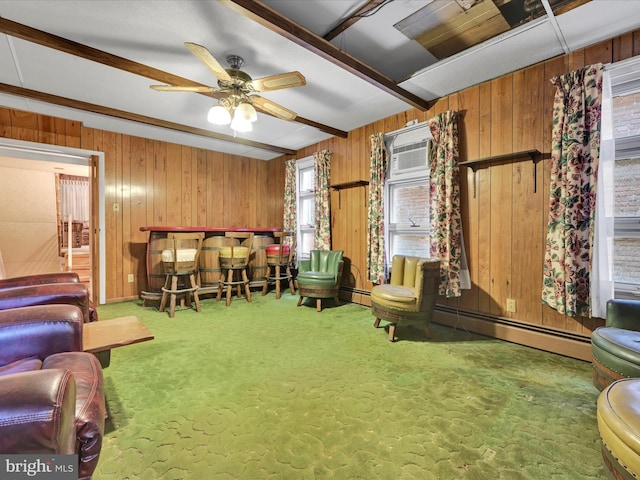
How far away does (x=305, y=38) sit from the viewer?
2.02m

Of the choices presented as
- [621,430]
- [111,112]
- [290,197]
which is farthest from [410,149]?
[111,112]

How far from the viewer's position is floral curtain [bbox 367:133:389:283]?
356 centimetres

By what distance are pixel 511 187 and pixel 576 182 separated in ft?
1.67

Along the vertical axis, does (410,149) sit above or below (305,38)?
below

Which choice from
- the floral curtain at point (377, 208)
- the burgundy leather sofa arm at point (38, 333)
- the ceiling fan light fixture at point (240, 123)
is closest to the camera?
the burgundy leather sofa arm at point (38, 333)

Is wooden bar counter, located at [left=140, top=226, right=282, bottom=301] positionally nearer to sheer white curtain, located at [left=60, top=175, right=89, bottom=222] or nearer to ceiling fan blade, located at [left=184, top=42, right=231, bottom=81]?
ceiling fan blade, located at [left=184, top=42, right=231, bottom=81]

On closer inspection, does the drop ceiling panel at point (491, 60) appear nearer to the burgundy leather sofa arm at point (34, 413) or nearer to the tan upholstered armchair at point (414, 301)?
the tan upholstered armchair at point (414, 301)

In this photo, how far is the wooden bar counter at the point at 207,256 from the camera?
3.61 meters

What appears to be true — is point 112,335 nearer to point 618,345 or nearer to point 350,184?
point 618,345

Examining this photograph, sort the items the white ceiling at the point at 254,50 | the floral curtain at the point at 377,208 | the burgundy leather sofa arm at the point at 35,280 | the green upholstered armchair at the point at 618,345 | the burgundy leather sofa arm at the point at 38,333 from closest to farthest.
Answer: the burgundy leather sofa arm at the point at 38,333
the green upholstered armchair at the point at 618,345
the burgundy leather sofa arm at the point at 35,280
the white ceiling at the point at 254,50
the floral curtain at the point at 377,208

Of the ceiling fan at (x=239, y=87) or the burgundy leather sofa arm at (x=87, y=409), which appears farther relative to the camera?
the ceiling fan at (x=239, y=87)

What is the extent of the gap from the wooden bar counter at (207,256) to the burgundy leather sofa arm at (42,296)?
6.83 feet

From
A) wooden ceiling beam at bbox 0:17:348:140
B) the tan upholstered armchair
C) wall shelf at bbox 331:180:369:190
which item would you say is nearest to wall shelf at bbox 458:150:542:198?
the tan upholstered armchair

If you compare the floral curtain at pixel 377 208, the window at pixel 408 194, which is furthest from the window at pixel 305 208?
the window at pixel 408 194
